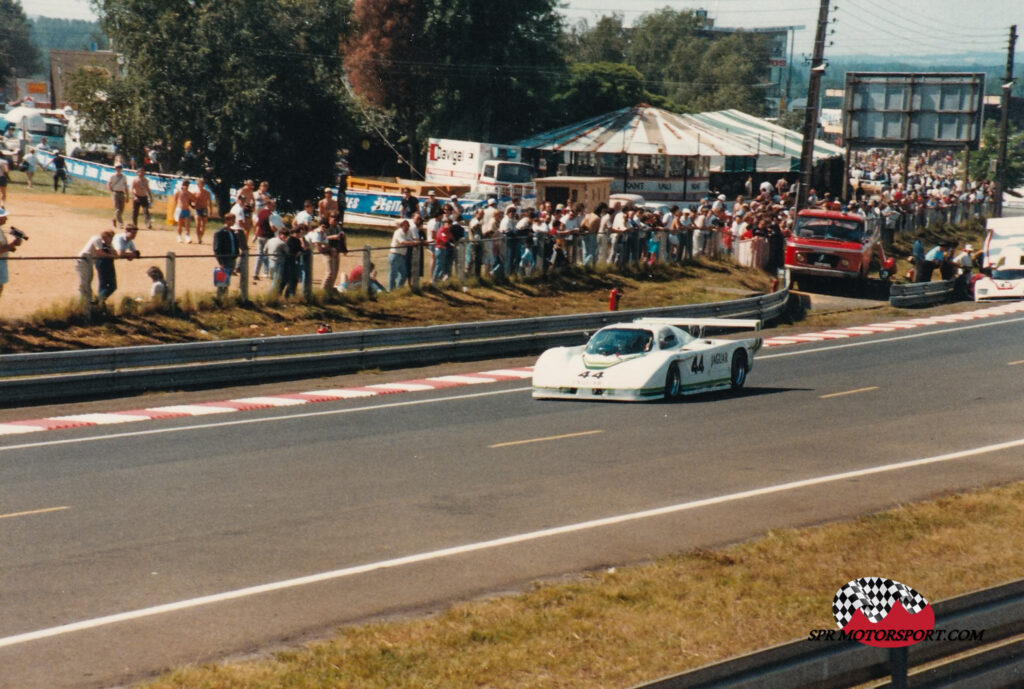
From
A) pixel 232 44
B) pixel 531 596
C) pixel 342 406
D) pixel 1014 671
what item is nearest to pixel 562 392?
pixel 342 406

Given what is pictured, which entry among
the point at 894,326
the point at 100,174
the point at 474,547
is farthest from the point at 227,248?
the point at 100,174

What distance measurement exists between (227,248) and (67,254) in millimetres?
6261

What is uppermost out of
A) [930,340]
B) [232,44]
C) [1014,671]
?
[232,44]

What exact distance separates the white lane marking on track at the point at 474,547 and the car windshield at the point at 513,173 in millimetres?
37602

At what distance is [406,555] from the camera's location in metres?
11.4

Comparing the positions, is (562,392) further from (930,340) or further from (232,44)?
(232,44)

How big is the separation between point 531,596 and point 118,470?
22.1 ft

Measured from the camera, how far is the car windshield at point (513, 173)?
5341cm

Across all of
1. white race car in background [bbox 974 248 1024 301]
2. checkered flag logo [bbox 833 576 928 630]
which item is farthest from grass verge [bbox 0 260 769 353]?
checkered flag logo [bbox 833 576 928 630]

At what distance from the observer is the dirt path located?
2230 cm

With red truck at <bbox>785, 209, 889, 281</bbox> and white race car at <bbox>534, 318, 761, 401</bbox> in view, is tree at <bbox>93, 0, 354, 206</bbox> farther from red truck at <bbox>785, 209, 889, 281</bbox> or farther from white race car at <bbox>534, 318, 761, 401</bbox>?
white race car at <bbox>534, 318, 761, 401</bbox>

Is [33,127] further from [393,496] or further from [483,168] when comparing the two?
[393,496]

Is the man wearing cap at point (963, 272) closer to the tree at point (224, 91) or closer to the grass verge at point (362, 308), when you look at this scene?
the grass verge at point (362, 308)

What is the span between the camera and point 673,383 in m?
20.9
